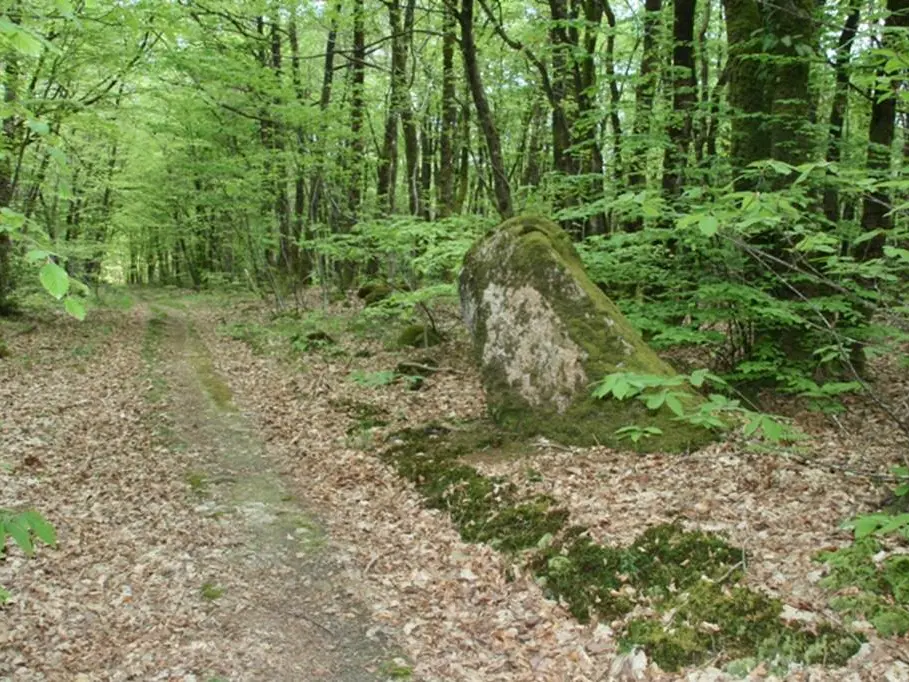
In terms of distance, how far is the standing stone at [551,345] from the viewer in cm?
664

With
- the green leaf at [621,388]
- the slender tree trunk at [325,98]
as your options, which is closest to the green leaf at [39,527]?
the green leaf at [621,388]

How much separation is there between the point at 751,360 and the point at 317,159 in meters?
10.3

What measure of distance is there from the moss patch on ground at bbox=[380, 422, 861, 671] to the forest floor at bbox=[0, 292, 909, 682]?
0.37 feet

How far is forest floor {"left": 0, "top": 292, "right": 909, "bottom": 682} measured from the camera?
4215mm

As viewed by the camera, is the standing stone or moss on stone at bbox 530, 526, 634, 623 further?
the standing stone

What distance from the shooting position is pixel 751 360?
7758mm

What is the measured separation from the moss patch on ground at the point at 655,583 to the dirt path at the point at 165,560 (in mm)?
1420

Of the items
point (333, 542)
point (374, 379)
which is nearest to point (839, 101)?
point (374, 379)

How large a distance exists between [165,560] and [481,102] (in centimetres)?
788

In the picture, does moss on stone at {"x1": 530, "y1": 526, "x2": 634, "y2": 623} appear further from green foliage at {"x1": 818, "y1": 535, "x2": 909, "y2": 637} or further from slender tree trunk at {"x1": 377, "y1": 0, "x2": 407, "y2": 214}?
slender tree trunk at {"x1": 377, "y1": 0, "x2": 407, "y2": 214}

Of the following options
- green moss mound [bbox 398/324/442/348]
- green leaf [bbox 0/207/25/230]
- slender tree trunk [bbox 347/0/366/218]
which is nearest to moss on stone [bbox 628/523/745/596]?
green leaf [bbox 0/207/25/230]

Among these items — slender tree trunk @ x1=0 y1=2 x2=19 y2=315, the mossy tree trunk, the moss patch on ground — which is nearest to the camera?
the moss patch on ground

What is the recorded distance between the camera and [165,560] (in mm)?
5695

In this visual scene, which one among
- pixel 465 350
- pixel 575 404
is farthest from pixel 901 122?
pixel 575 404
